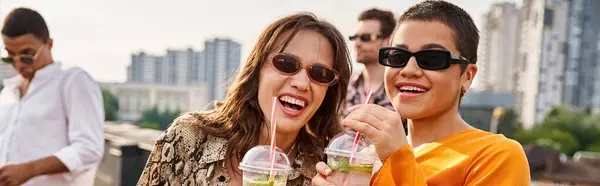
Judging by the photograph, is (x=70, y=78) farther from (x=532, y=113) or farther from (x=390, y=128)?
(x=532, y=113)

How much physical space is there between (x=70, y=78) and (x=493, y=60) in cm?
7247

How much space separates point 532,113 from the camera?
5850 cm

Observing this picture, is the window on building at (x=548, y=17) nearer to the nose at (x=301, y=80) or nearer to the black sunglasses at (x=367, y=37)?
the black sunglasses at (x=367, y=37)

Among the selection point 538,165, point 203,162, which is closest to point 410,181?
point 203,162

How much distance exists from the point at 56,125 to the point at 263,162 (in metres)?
1.78

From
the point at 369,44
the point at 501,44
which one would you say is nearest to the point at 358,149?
the point at 369,44

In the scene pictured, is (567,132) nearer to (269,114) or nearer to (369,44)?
(369,44)

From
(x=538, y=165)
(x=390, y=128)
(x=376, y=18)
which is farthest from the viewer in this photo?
(x=538, y=165)

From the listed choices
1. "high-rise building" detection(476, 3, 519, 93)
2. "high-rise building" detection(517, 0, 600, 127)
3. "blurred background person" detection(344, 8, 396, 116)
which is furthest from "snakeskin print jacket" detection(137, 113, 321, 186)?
"high-rise building" detection(476, 3, 519, 93)

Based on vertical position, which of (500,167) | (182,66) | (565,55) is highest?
(500,167)

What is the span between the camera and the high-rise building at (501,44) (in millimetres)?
67375

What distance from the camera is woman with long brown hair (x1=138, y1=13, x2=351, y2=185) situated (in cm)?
182

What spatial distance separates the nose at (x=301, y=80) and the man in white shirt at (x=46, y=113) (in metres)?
1.60

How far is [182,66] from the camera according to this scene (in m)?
77.4
